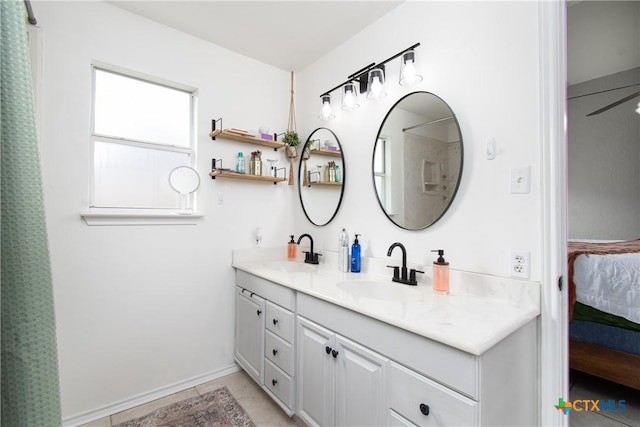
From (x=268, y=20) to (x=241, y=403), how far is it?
256cm

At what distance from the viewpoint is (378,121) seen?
1.96m

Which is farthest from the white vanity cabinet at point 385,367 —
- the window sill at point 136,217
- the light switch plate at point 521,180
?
the window sill at point 136,217

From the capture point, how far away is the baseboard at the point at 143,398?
173cm

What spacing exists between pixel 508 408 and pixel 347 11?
7.36ft

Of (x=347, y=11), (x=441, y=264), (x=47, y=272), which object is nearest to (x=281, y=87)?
(x=347, y=11)

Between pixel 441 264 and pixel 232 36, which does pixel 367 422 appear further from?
pixel 232 36

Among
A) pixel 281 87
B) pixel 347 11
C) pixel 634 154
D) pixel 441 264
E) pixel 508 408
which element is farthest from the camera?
pixel 634 154

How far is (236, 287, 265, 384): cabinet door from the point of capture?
Result: 1934 millimetres

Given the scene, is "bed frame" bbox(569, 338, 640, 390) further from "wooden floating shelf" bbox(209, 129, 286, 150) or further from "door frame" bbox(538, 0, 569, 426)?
"wooden floating shelf" bbox(209, 129, 286, 150)

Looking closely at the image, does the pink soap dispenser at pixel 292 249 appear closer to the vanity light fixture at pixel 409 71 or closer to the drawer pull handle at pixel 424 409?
the vanity light fixture at pixel 409 71

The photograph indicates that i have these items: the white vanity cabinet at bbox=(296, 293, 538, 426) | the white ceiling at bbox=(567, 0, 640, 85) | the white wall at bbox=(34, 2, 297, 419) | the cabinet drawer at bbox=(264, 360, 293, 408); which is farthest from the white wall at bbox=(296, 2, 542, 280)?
the white ceiling at bbox=(567, 0, 640, 85)

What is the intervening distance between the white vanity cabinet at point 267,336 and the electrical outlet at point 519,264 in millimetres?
1104

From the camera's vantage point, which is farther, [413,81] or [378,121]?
[378,121]

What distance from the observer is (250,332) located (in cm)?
206
